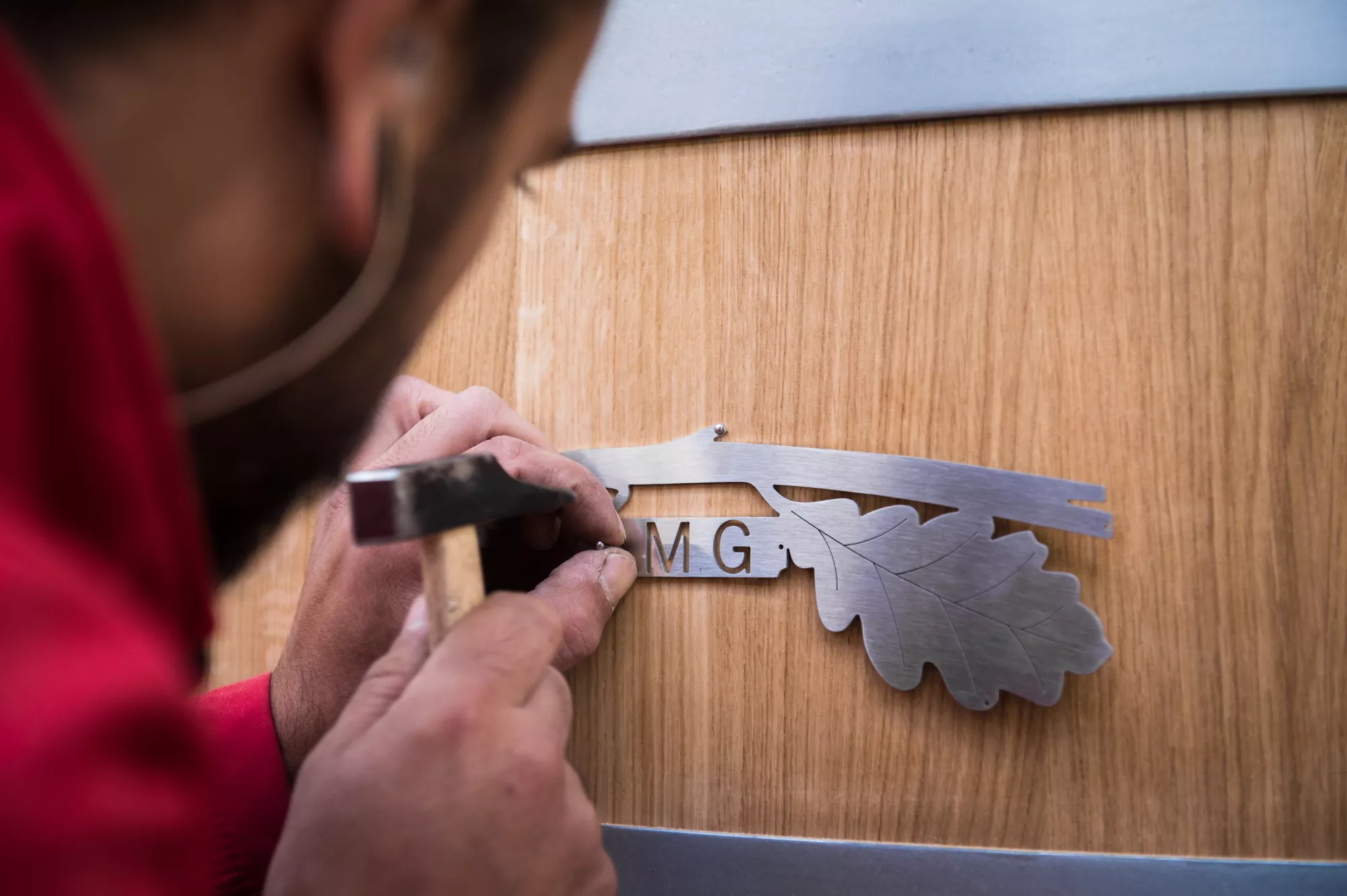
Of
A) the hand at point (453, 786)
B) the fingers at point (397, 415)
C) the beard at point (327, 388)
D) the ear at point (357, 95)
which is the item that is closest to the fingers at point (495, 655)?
the hand at point (453, 786)

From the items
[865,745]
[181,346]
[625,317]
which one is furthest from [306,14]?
[865,745]

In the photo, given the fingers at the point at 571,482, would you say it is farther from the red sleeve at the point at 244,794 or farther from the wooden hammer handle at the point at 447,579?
the red sleeve at the point at 244,794

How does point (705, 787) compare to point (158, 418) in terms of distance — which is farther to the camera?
point (705, 787)

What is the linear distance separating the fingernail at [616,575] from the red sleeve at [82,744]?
1.45 ft

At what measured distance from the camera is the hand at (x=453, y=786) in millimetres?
406

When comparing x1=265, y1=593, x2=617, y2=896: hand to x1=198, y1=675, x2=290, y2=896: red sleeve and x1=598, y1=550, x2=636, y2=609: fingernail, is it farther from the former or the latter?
x1=198, y1=675, x2=290, y2=896: red sleeve

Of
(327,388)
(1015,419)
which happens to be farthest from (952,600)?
(327,388)

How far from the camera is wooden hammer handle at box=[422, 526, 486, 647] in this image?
1.53 ft

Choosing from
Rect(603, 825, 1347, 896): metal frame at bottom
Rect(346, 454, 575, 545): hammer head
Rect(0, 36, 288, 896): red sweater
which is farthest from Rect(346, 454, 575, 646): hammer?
Rect(603, 825, 1347, 896): metal frame at bottom

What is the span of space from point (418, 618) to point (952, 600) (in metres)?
0.40

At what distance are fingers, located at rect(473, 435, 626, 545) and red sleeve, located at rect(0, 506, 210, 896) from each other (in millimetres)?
442

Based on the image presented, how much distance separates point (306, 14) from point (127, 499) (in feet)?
0.61

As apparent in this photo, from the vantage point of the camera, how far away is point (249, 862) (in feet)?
2.31

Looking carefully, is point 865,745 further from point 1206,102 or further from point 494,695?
point 1206,102
